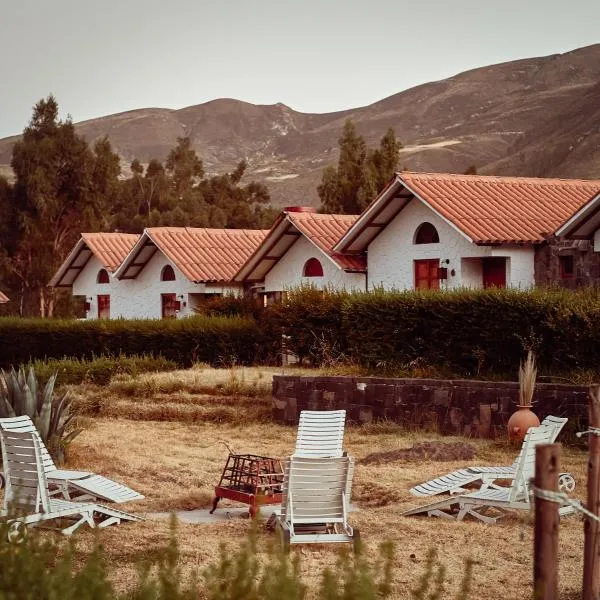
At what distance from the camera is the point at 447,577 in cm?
998

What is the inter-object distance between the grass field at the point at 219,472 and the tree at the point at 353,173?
111ft

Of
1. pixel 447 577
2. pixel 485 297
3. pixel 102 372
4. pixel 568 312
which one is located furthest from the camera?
pixel 102 372

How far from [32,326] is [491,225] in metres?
14.8

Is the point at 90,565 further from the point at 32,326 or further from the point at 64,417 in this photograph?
the point at 32,326

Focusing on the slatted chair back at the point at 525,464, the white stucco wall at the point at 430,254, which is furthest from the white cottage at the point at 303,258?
the slatted chair back at the point at 525,464

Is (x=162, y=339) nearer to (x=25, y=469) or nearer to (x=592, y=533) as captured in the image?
(x=25, y=469)

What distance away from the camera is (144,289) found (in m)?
45.6

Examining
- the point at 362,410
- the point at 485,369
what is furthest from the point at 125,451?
the point at 485,369

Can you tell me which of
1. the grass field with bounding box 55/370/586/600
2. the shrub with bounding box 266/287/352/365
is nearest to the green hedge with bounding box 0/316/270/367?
the shrub with bounding box 266/287/352/365

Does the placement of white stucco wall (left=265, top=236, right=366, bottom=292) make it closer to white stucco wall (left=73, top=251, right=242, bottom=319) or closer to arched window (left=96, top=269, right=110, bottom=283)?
white stucco wall (left=73, top=251, right=242, bottom=319)

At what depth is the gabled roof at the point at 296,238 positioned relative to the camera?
3590 centimetres

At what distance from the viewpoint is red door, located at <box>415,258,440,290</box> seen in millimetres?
33906

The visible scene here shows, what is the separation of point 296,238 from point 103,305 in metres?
14.0

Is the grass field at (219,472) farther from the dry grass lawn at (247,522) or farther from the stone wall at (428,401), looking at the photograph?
the stone wall at (428,401)
